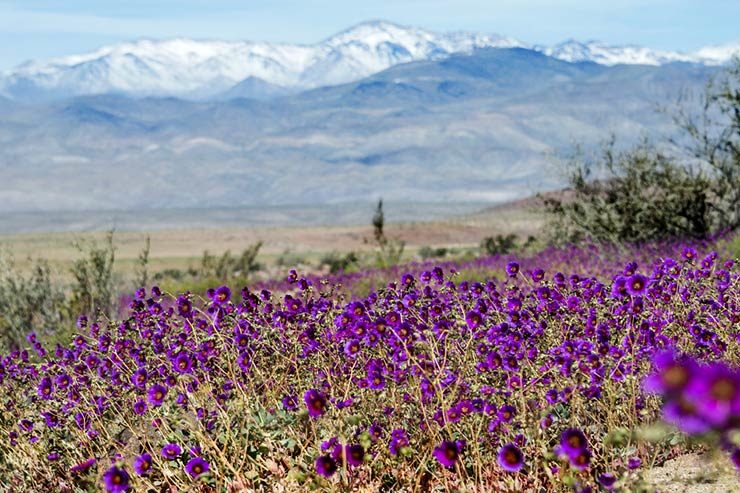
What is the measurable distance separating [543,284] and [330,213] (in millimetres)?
127052

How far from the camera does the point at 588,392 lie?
4.32 metres

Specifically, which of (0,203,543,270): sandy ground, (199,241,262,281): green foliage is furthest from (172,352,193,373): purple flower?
(0,203,543,270): sandy ground

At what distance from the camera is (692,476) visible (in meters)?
4.41

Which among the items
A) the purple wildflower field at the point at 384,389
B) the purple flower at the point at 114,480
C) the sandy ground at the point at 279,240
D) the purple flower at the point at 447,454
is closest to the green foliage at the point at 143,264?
the purple wildflower field at the point at 384,389

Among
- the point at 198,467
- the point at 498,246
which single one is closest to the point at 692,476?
the point at 198,467

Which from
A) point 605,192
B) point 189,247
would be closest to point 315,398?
point 605,192

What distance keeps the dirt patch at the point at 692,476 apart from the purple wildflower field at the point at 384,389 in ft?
0.32

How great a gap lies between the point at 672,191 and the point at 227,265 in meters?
12.8

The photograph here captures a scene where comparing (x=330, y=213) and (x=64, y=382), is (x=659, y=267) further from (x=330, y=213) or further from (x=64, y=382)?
(x=330, y=213)

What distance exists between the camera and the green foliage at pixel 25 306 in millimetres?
14211

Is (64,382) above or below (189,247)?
above

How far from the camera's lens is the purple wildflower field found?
4.27 m

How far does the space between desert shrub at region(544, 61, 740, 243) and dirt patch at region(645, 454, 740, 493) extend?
14.5 m

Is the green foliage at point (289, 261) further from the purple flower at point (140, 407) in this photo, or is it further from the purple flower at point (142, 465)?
the purple flower at point (142, 465)
